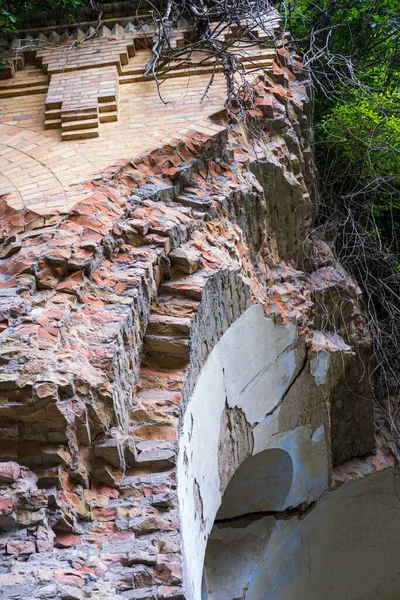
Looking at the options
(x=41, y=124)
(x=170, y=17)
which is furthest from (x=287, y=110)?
(x=41, y=124)

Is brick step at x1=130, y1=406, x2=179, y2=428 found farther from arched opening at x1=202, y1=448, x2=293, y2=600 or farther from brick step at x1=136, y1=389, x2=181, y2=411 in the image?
arched opening at x1=202, y1=448, x2=293, y2=600

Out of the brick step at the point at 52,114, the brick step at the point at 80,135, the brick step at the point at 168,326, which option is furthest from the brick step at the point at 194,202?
the brick step at the point at 52,114

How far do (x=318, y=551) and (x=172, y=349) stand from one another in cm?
357

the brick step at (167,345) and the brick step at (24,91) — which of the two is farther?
the brick step at (24,91)

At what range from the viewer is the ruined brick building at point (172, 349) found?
104 inches

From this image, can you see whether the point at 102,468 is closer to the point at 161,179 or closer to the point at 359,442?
the point at 161,179

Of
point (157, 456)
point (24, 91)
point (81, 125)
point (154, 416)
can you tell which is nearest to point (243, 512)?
point (154, 416)

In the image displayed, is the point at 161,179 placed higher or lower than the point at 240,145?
lower

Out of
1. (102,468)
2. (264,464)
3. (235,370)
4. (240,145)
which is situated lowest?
(264,464)

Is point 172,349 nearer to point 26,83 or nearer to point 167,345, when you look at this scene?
point 167,345

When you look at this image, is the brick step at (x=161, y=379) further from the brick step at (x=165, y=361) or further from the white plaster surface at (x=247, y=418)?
the white plaster surface at (x=247, y=418)

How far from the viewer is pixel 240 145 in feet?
17.2

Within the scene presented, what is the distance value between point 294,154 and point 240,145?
3.01ft

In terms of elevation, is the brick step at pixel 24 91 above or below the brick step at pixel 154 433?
above
